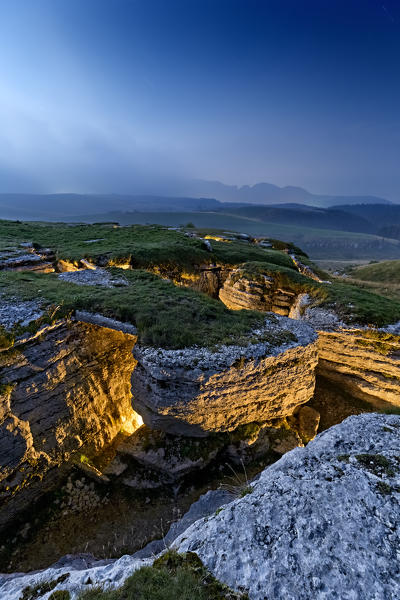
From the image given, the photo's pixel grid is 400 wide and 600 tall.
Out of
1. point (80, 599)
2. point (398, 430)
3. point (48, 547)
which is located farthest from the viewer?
point (48, 547)

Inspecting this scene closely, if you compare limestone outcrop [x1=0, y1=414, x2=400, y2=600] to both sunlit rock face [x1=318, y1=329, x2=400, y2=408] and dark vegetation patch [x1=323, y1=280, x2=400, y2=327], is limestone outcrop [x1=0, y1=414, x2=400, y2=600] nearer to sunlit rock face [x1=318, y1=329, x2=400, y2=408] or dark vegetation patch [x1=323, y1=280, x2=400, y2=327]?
sunlit rock face [x1=318, y1=329, x2=400, y2=408]

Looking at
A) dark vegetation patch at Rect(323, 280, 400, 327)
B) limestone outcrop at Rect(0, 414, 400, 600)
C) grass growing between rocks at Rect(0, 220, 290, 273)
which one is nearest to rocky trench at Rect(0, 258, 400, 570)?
dark vegetation patch at Rect(323, 280, 400, 327)

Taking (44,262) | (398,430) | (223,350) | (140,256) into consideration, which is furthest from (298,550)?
(44,262)

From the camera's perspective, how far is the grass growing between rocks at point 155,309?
41.2ft

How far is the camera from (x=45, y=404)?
11.8 metres

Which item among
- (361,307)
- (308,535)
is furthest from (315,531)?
(361,307)

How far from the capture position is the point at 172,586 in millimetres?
4309

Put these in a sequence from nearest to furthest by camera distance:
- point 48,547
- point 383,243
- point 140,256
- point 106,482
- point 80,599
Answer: point 80,599
point 48,547
point 106,482
point 140,256
point 383,243

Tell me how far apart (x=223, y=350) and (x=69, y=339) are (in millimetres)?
8170

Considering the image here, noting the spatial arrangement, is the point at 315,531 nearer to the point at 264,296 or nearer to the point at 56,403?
the point at 56,403

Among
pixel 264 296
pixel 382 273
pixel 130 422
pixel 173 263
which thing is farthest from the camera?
pixel 382 273

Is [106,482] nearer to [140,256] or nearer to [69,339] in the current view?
[69,339]

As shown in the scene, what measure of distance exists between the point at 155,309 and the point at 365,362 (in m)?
13.8

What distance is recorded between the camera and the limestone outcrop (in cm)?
444
